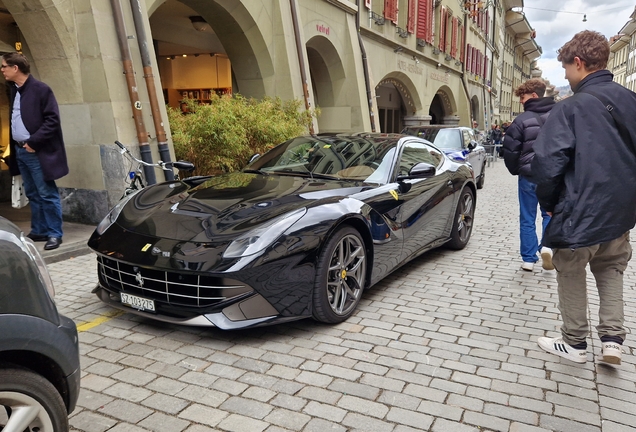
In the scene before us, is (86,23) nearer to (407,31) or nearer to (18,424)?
(18,424)

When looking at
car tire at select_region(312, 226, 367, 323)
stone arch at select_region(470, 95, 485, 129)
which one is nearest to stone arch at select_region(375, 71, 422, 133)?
stone arch at select_region(470, 95, 485, 129)

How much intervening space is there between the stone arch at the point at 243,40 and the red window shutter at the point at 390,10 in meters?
8.59

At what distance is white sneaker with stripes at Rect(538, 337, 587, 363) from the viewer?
3357 millimetres

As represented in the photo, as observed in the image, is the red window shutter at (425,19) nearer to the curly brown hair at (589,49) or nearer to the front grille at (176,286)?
the curly brown hair at (589,49)

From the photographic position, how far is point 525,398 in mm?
2918

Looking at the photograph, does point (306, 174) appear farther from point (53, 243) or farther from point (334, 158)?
point (53, 243)

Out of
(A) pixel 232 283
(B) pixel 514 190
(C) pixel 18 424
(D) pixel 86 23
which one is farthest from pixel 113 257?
(B) pixel 514 190

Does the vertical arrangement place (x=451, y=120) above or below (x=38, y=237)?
above

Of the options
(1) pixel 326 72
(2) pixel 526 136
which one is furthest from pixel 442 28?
(2) pixel 526 136

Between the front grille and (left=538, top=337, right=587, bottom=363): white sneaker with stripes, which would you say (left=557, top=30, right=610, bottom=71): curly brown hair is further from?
the front grille

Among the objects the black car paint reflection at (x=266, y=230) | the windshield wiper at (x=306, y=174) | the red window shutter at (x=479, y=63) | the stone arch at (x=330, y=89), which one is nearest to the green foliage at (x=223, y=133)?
the black car paint reflection at (x=266, y=230)

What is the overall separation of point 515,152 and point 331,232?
7.87 ft

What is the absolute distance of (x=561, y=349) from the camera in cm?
345

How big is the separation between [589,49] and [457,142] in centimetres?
1047
